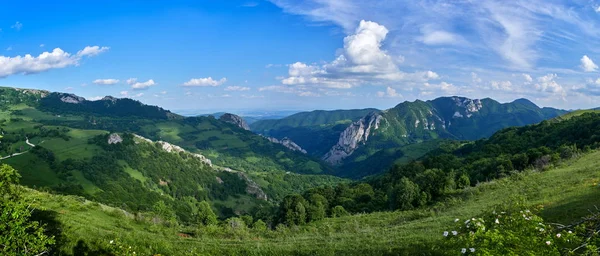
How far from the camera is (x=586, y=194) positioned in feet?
93.8

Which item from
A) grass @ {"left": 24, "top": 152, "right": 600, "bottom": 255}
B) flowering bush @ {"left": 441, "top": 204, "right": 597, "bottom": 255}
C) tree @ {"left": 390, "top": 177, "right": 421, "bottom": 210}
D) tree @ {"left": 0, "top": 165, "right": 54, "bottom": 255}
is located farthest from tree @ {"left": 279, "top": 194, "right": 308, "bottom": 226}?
flowering bush @ {"left": 441, "top": 204, "right": 597, "bottom": 255}

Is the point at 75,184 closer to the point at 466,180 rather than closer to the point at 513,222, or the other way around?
the point at 466,180

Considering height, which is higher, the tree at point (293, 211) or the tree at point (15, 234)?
the tree at point (15, 234)

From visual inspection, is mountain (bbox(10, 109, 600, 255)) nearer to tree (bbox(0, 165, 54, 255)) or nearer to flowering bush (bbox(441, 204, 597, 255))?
flowering bush (bbox(441, 204, 597, 255))

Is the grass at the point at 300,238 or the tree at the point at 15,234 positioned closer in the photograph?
the tree at the point at 15,234

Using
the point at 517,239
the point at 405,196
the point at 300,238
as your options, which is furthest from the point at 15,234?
the point at 405,196

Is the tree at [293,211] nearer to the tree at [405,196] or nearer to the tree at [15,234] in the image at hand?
the tree at [405,196]

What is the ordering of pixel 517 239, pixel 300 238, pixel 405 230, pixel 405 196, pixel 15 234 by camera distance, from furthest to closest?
pixel 405 196 → pixel 300 238 → pixel 405 230 → pixel 15 234 → pixel 517 239

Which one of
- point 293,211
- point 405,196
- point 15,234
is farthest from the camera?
point 293,211

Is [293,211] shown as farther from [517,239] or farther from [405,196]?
[517,239]

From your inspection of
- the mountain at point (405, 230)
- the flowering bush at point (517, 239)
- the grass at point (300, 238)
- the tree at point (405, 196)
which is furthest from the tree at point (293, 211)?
the flowering bush at point (517, 239)

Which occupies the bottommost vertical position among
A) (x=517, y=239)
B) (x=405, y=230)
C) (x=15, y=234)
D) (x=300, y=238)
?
(x=300, y=238)

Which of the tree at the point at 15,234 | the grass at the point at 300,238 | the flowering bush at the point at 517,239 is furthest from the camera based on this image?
the grass at the point at 300,238

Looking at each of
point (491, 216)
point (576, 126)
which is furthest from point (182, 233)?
point (576, 126)
